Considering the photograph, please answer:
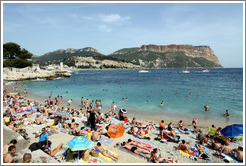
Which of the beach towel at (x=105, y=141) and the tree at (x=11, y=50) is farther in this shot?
the tree at (x=11, y=50)

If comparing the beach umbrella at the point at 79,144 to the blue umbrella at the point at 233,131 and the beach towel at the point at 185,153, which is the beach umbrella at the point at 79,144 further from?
the blue umbrella at the point at 233,131

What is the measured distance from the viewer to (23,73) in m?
55.1

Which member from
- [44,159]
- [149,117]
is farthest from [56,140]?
[149,117]

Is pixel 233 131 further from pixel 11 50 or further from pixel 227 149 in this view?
pixel 11 50

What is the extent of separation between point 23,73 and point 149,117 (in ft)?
184

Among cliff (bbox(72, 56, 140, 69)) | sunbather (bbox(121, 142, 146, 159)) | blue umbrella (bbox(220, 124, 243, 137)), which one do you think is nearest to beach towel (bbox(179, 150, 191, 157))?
sunbather (bbox(121, 142, 146, 159))

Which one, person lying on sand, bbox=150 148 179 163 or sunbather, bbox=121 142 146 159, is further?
sunbather, bbox=121 142 146 159

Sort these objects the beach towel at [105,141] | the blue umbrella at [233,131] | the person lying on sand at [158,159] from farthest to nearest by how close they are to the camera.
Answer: the blue umbrella at [233,131] → the beach towel at [105,141] → the person lying on sand at [158,159]

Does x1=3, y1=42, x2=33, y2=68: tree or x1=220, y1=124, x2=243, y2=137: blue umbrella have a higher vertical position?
x1=3, y1=42, x2=33, y2=68: tree

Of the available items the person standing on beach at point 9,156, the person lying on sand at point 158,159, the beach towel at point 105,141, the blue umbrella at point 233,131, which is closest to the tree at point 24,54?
the beach towel at point 105,141

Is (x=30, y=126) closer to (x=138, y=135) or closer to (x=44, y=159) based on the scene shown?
(x=44, y=159)

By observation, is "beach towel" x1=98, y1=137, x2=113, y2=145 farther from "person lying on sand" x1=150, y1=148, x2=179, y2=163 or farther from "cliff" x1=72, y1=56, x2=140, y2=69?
"cliff" x1=72, y1=56, x2=140, y2=69

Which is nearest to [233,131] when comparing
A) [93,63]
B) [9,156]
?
[9,156]

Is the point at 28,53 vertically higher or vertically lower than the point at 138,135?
higher
